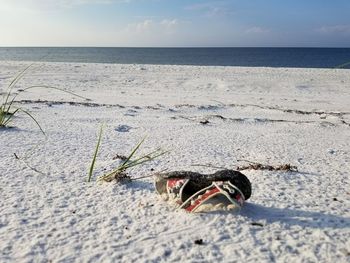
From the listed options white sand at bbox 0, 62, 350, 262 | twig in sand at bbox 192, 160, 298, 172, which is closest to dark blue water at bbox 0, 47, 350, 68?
white sand at bbox 0, 62, 350, 262

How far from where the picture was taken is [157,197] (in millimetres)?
2596

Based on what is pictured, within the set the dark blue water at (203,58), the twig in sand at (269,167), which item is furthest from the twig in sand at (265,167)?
the dark blue water at (203,58)

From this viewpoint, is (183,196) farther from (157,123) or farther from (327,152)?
(157,123)

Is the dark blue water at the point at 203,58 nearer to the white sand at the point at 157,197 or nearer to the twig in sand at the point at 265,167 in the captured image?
the white sand at the point at 157,197

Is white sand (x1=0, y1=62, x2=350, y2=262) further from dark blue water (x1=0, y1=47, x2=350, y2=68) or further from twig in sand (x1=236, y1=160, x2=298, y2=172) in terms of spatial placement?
dark blue water (x1=0, y1=47, x2=350, y2=68)

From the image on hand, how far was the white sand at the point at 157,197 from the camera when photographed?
2.00 meters

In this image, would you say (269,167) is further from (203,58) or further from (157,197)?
(203,58)

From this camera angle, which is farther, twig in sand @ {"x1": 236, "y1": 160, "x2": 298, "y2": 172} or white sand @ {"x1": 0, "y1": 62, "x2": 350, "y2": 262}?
twig in sand @ {"x1": 236, "y1": 160, "x2": 298, "y2": 172}

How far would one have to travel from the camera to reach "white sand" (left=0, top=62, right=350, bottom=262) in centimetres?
200

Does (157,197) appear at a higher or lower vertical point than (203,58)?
higher

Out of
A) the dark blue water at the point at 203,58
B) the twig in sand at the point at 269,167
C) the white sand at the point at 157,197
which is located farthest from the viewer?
the dark blue water at the point at 203,58

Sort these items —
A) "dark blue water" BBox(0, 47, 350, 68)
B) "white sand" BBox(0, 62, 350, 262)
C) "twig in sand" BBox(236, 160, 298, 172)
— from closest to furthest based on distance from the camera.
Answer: "white sand" BBox(0, 62, 350, 262) → "twig in sand" BBox(236, 160, 298, 172) → "dark blue water" BBox(0, 47, 350, 68)

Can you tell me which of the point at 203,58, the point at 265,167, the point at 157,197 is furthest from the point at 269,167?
the point at 203,58

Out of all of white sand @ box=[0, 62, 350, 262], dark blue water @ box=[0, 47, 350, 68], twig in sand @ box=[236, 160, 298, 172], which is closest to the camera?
white sand @ box=[0, 62, 350, 262]
